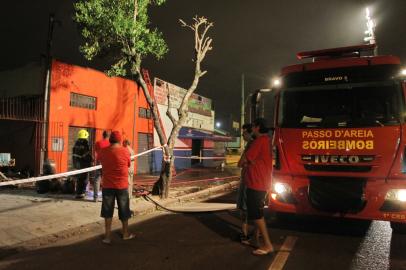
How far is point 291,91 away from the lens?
7465 mm

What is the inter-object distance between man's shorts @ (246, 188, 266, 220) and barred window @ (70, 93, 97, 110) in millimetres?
12836

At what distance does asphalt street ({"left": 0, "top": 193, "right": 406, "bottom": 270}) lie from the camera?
208 inches

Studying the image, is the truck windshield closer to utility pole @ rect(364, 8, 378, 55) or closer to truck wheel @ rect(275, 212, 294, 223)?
truck wheel @ rect(275, 212, 294, 223)

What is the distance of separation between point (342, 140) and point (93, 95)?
13.8 meters

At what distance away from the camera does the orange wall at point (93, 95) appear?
16047 millimetres

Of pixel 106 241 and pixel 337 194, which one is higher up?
pixel 337 194

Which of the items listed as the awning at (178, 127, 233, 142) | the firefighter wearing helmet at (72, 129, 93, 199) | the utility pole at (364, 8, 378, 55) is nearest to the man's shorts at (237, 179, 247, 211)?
the firefighter wearing helmet at (72, 129, 93, 199)

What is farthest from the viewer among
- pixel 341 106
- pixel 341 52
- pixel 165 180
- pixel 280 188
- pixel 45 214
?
pixel 165 180

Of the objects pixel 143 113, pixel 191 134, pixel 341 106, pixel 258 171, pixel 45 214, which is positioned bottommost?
pixel 45 214

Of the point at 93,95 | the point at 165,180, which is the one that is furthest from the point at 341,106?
the point at 93,95

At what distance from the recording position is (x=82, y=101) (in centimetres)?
1759

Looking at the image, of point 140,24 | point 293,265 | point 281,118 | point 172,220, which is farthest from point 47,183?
point 293,265

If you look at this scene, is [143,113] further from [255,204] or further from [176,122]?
[255,204]

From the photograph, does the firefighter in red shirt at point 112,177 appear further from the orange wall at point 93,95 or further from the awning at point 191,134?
the awning at point 191,134
